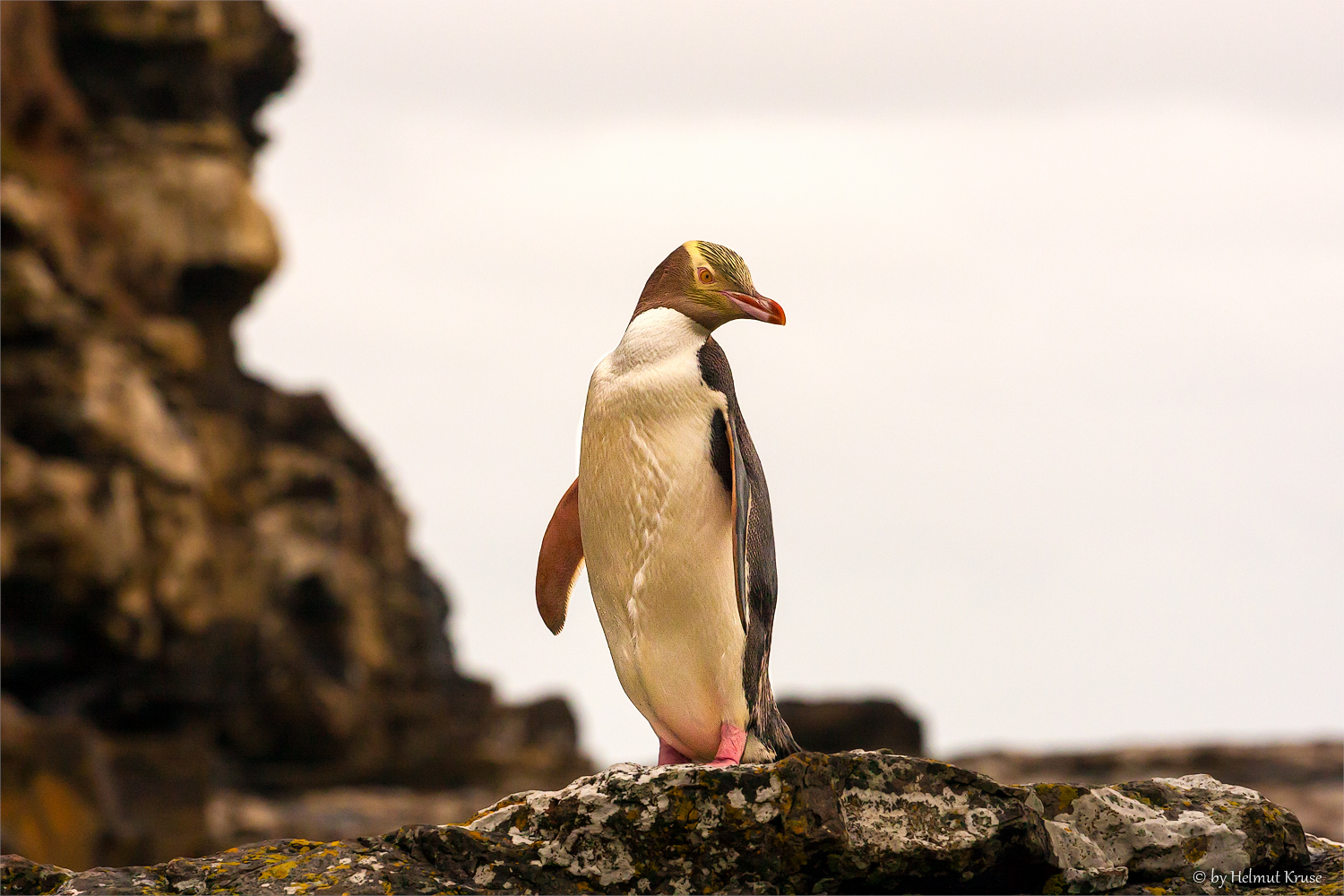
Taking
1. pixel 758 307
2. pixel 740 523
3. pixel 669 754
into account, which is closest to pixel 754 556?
pixel 740 523

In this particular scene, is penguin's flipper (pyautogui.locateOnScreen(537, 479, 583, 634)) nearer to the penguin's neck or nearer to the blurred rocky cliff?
the penguin's neck

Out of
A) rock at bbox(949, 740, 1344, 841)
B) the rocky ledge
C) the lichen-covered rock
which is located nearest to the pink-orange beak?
the rocky ledge

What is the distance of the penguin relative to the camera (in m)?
5.60

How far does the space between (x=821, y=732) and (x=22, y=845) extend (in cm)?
923

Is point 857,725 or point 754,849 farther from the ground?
point 754,849

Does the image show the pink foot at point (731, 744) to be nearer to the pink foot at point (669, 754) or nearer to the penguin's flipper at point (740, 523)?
the pink foot at point (669, 754)

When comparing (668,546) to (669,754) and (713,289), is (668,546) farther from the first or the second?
(713,289)

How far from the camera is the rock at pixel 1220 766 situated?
14.6 meters

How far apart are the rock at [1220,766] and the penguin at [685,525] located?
925 centimetres

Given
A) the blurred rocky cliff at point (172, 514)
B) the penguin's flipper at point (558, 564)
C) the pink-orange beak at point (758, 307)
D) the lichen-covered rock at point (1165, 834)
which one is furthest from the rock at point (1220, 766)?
the blurred rocky cliff at point (172, 514)

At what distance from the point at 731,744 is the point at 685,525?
2.66ft

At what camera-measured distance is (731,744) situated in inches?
218

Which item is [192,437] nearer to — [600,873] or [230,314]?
[230,314]

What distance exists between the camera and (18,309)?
19.9m
